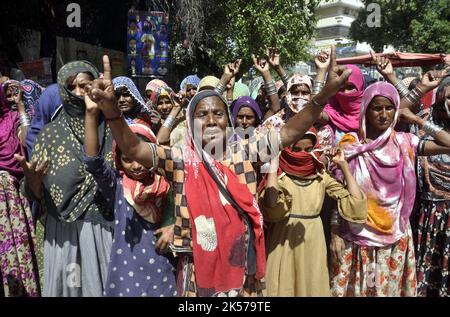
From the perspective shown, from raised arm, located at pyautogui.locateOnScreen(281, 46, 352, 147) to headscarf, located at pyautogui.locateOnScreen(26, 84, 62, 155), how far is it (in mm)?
1887

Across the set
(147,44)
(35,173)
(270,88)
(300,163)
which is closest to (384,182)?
(300,163)

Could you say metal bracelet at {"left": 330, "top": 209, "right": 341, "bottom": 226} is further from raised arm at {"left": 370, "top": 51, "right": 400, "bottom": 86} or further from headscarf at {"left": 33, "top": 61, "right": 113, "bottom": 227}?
headscarf at {"left": 33, "top": 61, "right": 113, "bottom": 227}

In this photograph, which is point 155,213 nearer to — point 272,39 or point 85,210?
point 85,210

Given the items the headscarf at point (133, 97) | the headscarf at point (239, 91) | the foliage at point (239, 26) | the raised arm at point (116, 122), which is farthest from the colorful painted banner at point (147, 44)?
the raised arm at point (116, 122)

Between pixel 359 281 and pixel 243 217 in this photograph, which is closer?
pixel 243 217

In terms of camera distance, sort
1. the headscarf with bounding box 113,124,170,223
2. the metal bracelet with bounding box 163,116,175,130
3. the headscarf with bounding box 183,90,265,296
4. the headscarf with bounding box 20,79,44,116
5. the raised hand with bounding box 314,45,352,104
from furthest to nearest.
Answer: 1. the headscarf with bounding box 20,79,44,116
2. the metal bracelet with bounding box 163,116,175,130
3. the headscarf with bounding box 113,124,170,223
4. the headscarf with bounding box 183,90,265,296
5. the raised hand with bounding box 314,45,352,104

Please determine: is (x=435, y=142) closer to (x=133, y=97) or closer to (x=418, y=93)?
(x=418, y=93)

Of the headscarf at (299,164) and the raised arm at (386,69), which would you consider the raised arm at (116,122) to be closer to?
the headscarf at (299,164)

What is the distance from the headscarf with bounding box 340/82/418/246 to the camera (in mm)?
2756

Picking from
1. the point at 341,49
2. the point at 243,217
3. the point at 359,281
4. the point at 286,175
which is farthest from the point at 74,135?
the point at 341,49

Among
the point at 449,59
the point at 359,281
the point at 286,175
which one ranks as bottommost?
the point at 359,281

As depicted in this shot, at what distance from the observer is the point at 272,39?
1059 cm

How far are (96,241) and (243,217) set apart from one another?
A: 41.5 inches

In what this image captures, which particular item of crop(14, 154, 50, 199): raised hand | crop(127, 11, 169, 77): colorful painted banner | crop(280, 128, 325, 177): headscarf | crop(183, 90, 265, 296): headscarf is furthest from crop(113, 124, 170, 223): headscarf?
crop(127, 11, 169, 77): colorful painted banner
